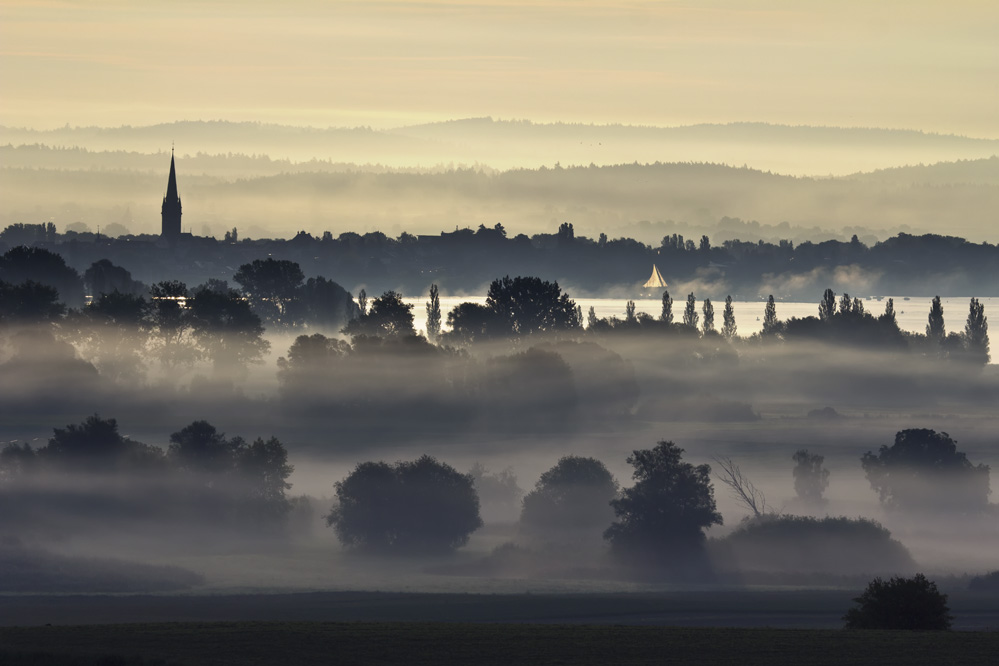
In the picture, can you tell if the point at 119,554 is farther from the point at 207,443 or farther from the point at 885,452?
the point at 885,452

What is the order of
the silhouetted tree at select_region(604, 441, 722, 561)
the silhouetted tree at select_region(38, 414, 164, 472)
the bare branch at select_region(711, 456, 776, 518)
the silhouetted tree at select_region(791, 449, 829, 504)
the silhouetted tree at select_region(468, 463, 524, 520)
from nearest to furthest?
1. the silhouetted tree at select_region(604, 441, 722, 561)
2. the silhouetted tree at select_region(38, 414, 164, 472)
3. the silhouetted tree at select_region(468, 463, 524, 520)
4. the bare branch at select_region(711, 456, 776, 518)
5. the silhouetted tree at select_region(791, 449, 829, 504)

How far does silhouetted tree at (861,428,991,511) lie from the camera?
161125 millimetres

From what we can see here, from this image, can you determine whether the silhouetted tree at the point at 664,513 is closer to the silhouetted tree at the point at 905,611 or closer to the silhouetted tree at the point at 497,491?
the silhouetted tree at the point at 497,491

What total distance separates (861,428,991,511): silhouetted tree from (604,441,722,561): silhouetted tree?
28345 millimetres

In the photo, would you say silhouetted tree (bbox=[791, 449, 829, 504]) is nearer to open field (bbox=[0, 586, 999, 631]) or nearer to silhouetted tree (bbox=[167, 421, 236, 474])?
open field (bbox=[0, 586, 999, 631])

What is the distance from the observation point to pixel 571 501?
158 m

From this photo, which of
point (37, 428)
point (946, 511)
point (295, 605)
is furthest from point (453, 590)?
point (37, 428)

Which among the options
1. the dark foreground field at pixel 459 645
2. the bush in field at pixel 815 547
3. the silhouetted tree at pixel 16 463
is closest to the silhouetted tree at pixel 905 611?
the dark foreground field at pixel 459 645

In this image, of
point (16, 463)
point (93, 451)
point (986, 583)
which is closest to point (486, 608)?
point (986, 583)

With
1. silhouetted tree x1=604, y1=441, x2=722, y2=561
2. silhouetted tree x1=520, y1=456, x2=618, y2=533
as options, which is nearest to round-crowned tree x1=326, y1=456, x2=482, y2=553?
silhouetted tree x1=520, y1=456, x2=618, y2=533

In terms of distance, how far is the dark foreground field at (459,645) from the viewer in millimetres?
67625

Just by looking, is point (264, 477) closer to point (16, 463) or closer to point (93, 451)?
point (93, 451)

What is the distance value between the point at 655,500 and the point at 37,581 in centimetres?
5719

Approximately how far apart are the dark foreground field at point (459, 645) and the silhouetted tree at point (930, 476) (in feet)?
285
